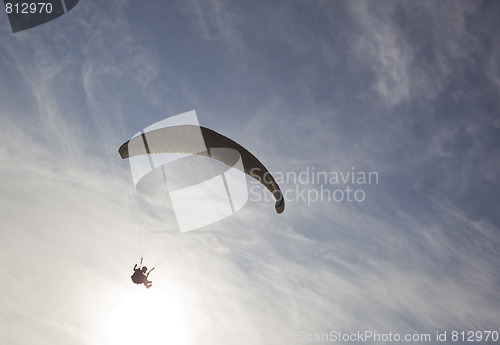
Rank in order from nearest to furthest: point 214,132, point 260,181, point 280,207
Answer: point 214,132
point 280,207
point 260,181

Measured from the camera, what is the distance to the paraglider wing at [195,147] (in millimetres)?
14709

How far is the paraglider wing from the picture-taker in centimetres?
1471

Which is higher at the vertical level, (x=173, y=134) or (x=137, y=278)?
(x=173, y=134)

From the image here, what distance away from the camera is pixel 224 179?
17.5 m

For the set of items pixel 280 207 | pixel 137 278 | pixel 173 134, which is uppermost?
pixel 173 134

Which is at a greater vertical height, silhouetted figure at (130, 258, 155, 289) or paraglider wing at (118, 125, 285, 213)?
paraglider wing at (118, 125, 285, 213)

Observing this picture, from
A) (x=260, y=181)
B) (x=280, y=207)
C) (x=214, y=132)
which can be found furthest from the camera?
(x=260, y=181)

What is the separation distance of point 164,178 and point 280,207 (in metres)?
A: 7.07

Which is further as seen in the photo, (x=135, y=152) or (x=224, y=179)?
(x=224, y=179)

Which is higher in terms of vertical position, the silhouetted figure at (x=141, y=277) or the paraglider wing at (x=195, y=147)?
the paraglider wing at (x=195, y=147)

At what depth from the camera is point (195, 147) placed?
15.8m

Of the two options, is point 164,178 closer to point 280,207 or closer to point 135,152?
point 135,152

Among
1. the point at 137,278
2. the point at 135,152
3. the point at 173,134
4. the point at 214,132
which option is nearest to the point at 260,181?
the point at 214,132

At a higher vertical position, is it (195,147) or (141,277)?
(195,147)
